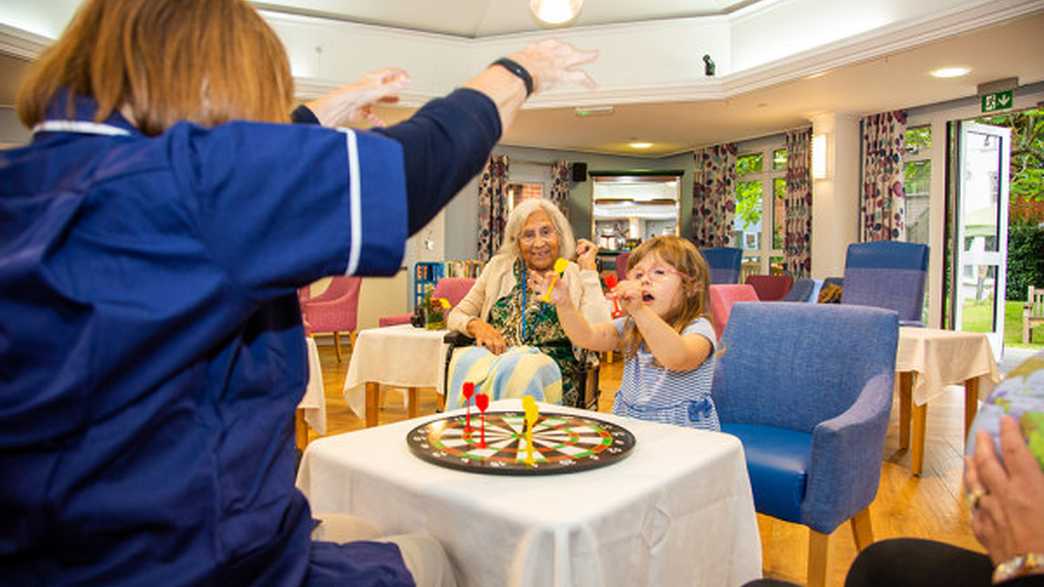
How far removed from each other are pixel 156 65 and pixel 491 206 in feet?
30.9

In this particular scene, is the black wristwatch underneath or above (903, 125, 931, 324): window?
underneath

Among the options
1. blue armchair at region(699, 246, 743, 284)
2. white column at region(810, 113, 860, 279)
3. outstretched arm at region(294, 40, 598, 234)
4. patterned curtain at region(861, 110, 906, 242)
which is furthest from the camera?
white column at region(810, 113, 860, 279)

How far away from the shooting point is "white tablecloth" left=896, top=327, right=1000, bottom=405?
10.9 feet

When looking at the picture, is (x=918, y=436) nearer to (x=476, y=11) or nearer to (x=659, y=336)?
(x=659, y=336)

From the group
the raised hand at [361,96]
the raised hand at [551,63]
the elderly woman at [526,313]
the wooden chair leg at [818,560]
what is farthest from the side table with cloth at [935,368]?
the raised hand at [361,96]

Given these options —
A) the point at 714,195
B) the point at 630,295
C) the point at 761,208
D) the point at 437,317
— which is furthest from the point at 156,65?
the point at 714,195

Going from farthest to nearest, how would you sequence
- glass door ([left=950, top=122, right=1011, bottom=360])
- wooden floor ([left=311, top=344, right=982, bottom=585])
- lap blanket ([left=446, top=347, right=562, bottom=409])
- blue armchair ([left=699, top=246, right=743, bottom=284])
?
glass door ([left=950, top=122, right=1011, bottom=360])
blue armchair ([left=699, top=246, right=743, bottom=284])
lap blanket ([left=446, top=347, right=562, bottom=409])
wooden floor ([left=311, top=344, right=982, bottom=585])

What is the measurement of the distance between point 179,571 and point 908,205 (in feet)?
28.0

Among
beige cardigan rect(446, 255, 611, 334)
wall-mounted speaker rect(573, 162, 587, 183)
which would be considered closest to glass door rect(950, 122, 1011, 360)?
wall-mounted speaker rect(573, 162, 587, 183)

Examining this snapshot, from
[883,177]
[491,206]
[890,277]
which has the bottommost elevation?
[890,277]

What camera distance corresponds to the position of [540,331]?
297cm

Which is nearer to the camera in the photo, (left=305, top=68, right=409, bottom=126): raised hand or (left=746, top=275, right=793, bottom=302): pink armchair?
(left=305, top=68, right=409, bottom=126): raised hand

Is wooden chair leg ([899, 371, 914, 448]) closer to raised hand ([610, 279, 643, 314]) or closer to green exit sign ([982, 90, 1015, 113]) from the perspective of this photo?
raised hand ([610, 279, 643, 314])

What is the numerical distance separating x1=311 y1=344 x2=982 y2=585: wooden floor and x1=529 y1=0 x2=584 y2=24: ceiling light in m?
2.54
